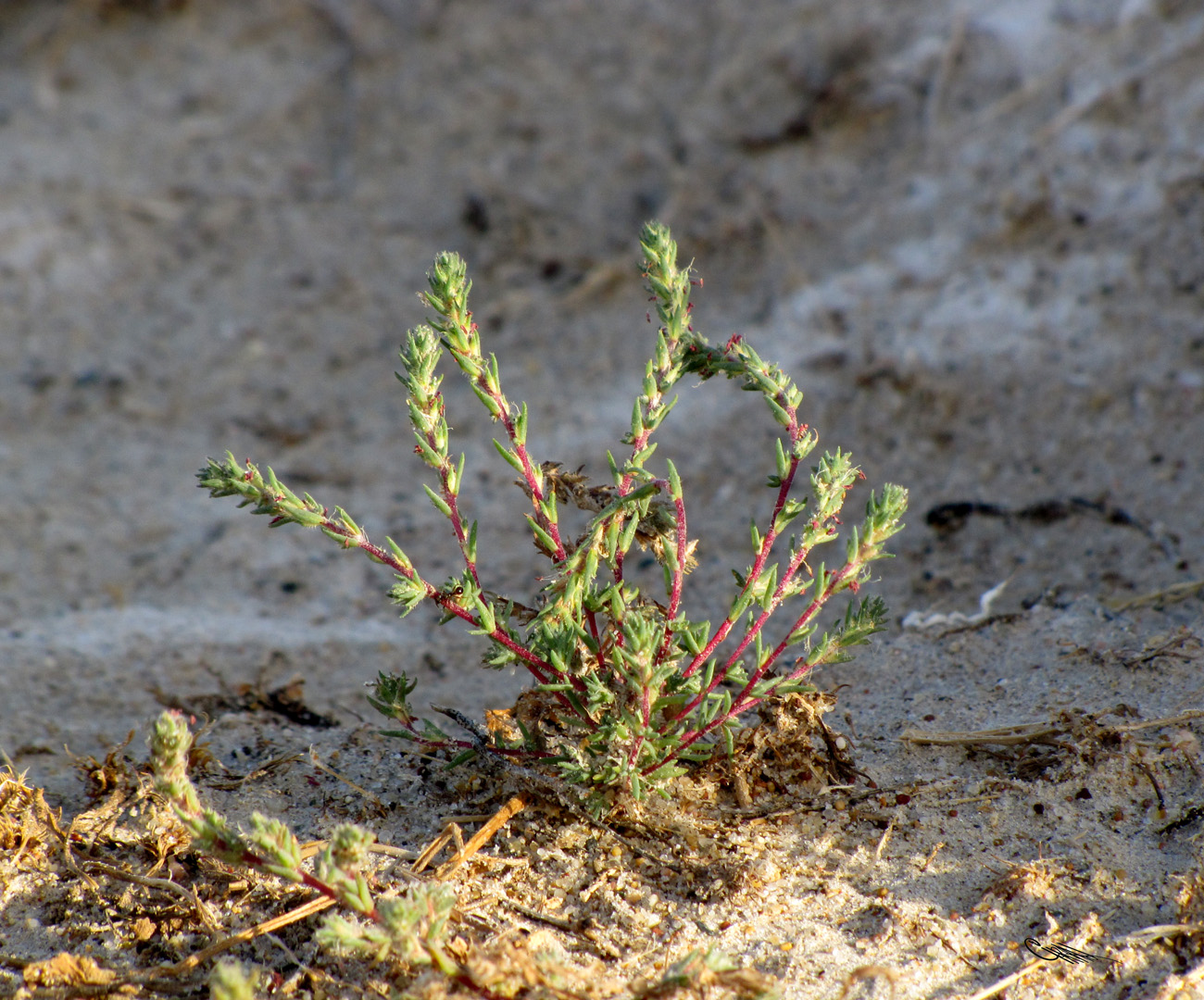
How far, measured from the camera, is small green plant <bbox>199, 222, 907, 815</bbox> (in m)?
1.92

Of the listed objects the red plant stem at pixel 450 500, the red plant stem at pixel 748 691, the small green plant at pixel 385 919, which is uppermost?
the red plant stem at pixel 450 500

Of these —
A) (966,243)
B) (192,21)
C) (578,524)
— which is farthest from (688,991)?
(192,21)

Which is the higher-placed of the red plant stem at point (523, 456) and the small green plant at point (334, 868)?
the red plant stem at point (523, 456)

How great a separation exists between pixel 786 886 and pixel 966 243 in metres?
3.88

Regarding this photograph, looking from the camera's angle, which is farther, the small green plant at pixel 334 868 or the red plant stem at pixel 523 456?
the red plant stem at pixel 523 456

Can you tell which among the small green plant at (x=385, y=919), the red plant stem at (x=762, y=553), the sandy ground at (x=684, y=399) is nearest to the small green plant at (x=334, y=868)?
the small green plant at (x=385, y=919)

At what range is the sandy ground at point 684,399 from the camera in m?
2.08

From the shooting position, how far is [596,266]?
5.70 m
